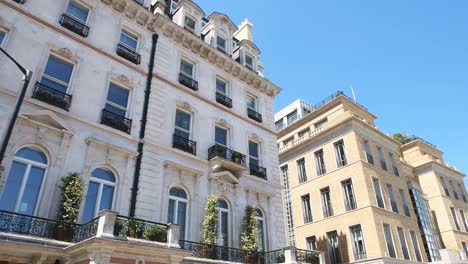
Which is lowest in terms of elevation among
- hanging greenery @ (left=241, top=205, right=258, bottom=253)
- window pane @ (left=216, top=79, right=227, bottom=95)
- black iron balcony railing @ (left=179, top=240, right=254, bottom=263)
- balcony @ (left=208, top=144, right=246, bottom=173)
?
black iron balcony railing @ (left=179, top=240, right=254, bottom=263)

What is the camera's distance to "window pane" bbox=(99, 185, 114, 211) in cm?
1395

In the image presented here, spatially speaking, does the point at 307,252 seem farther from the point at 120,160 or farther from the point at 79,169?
the point at 79,169

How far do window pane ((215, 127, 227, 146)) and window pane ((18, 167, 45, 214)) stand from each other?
9.52 metres

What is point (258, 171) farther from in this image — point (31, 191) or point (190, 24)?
point (31, 191)

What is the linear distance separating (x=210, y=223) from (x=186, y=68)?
9633 mm

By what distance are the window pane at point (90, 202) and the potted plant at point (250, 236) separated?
7456 mm

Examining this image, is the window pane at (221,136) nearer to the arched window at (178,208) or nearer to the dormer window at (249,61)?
the arched window at (178,208)

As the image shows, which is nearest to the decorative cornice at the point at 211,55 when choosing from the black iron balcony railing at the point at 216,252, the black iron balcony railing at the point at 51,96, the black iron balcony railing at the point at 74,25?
the black iron balcony railing at the point at 74,25

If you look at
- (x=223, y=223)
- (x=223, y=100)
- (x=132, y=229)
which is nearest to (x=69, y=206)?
(x=132, y=229)

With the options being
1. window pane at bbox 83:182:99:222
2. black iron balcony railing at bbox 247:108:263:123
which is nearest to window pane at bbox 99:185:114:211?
window pane at bbox 83:182:99:222

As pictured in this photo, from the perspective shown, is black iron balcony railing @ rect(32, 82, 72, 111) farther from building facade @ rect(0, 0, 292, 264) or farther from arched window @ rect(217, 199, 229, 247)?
arched window @ rect(217, 199, 229, 247)

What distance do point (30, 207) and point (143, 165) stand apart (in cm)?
477

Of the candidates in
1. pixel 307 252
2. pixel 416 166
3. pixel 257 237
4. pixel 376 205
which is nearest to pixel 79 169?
pixel 257 237

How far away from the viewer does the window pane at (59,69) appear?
48.1ft
